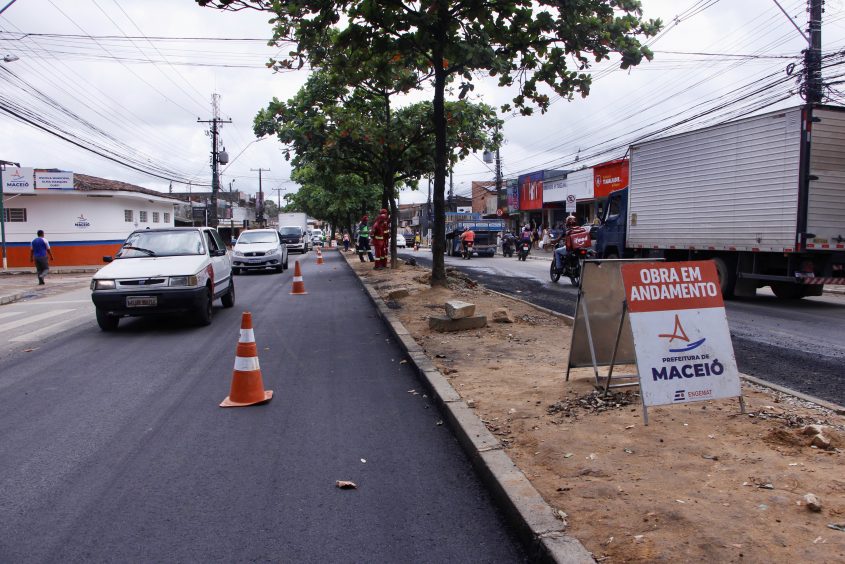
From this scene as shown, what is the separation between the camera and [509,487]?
370cm

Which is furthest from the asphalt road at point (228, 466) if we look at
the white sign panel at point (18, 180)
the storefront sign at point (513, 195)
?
the storefront sign at point (513, 195)

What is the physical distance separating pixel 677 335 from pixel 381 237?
57.4 ft

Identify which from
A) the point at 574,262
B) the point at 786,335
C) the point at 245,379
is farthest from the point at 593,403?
the point at 574,262

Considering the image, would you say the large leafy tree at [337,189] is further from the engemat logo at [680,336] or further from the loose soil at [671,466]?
the engemat logo at [680,336]

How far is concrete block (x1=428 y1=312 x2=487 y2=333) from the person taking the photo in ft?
29.7

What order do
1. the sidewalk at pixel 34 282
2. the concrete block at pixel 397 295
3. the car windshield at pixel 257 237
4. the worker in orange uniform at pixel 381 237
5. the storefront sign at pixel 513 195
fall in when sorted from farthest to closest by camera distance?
the storefront sign at pixel 513 195 → the car windshield at pixel 257 237 → the worker in orange uniform at pixel 381 237 → the sidewalk at pixel 34 282 → the concrete block at pixel 397 295

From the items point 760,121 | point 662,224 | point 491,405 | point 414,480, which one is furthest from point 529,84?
point 414,480

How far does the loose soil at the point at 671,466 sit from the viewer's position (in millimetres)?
2961

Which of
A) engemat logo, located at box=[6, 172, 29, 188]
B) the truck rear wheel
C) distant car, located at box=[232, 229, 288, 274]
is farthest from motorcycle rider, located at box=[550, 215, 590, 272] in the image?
engemat logo, located at box=[6, 172, 29, 188]

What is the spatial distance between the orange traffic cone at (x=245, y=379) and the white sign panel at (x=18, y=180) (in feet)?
89.4

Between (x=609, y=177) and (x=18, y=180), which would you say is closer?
(x=18, y=180)

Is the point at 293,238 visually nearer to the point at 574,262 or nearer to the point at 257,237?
the point at 257,237

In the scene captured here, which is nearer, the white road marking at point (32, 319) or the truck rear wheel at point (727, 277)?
the white road marking at point (32, 319)

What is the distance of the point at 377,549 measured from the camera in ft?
10.8
